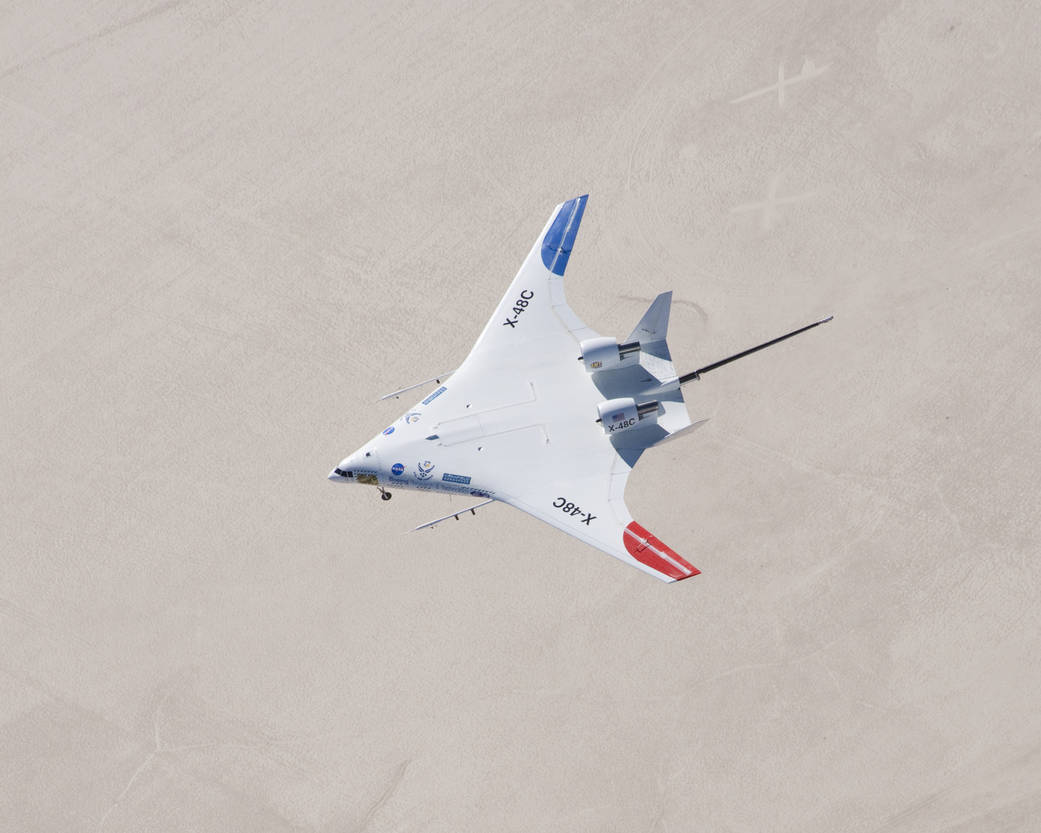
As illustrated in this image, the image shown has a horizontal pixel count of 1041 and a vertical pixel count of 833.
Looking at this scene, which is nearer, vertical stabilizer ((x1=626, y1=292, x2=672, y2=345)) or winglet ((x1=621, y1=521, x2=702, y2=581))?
winglet ((x1=621, y1=521, x2=702, y2=581))

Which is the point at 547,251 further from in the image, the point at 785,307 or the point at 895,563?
the point at 895,563

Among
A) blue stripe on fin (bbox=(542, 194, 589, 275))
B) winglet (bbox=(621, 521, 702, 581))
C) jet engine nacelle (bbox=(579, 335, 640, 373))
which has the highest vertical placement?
blue stripe on fin (bbox=(542, 194, 589, 275))

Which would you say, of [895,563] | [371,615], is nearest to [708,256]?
[895,563]

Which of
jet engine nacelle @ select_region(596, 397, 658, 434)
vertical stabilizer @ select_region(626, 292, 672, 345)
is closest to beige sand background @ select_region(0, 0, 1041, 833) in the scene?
jet engine nacelle @ select_region(596, 397, 658, 434)

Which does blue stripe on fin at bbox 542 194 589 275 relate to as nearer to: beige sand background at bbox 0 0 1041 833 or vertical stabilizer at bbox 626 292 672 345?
beige sand background at bbox 0 0 1041 833

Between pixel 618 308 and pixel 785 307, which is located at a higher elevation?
pixel 618 308

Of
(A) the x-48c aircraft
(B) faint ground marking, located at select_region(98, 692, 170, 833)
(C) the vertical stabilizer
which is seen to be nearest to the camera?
A: (C) the vertical stabilizer
